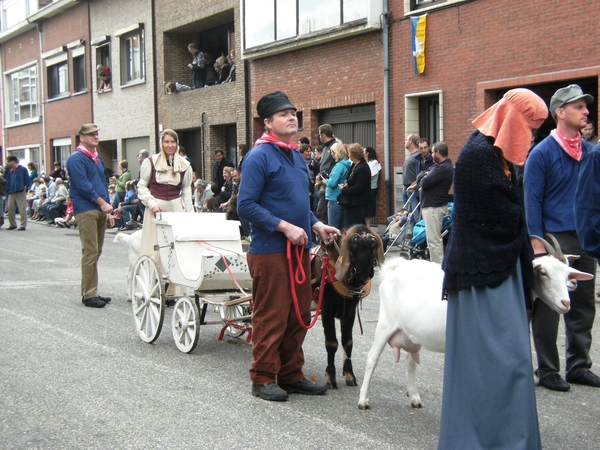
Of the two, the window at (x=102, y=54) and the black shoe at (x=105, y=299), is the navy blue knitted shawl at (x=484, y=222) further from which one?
the window at (x=102, y=54)

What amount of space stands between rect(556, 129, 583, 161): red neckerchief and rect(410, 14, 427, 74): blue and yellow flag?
11181 millimetres

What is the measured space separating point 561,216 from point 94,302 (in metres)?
5.80

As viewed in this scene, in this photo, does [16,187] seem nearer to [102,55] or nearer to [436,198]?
[102,55]

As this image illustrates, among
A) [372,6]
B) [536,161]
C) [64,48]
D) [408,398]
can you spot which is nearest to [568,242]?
[536,161]

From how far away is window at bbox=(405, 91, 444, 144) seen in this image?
1748cm

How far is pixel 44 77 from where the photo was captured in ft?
127

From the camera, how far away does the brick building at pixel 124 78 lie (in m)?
29.0

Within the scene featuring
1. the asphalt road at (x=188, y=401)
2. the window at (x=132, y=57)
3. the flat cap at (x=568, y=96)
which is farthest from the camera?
the window at (x=132, y=57)

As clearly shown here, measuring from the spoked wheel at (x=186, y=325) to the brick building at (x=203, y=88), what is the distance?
1675 cm

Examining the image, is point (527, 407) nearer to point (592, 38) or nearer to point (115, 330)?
point (115, 330)

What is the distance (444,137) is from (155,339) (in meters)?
10.5

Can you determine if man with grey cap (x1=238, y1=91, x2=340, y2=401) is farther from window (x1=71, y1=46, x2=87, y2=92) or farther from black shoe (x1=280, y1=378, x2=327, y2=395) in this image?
window (x1=71, y1=46, x2=87, y2=92)

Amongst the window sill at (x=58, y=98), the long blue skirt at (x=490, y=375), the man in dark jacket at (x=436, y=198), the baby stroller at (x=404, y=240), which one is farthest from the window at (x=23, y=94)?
the long blue skirt at (x=490, y=375)

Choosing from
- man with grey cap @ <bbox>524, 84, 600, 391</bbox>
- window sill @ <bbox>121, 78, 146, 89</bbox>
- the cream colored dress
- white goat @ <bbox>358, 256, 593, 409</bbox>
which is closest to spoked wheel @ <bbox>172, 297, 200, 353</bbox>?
the cream colored dress
